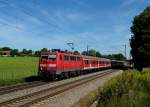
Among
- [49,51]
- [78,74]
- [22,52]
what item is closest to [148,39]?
[78,74]

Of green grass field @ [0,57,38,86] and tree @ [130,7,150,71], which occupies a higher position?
tree @ [130,7,150,71]

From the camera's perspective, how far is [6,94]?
2347 cm

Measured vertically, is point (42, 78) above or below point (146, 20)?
below

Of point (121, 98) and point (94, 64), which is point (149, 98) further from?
point (94, 64)

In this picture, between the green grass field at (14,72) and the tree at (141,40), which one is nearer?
the green grass field at (14,72)

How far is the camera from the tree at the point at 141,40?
53688 mm

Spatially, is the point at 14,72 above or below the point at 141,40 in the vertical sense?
below

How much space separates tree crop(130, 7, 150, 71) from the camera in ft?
176

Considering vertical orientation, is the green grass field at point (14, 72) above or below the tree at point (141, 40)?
below

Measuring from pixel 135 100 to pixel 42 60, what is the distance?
2764cm

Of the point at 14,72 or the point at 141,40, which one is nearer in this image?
the point at 14,72

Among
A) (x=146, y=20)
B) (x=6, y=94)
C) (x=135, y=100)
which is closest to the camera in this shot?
(x=135, y=100)

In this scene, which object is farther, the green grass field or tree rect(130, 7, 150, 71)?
tree rect(130, 7, 150, 71)

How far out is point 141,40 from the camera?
55969 mm
